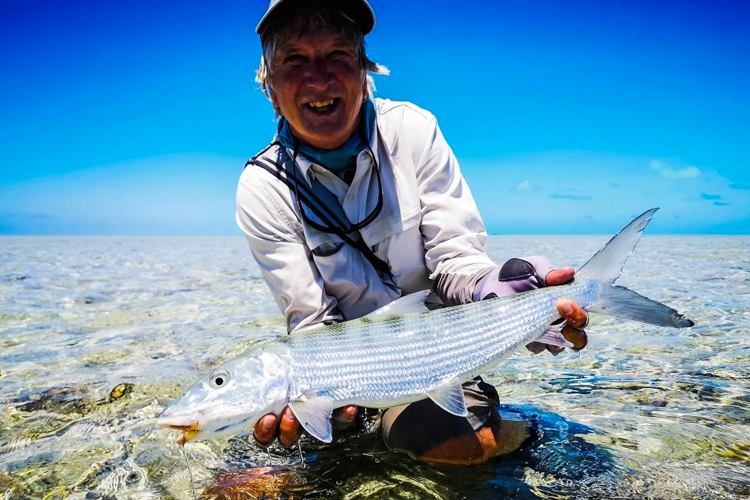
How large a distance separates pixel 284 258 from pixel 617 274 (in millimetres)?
2053

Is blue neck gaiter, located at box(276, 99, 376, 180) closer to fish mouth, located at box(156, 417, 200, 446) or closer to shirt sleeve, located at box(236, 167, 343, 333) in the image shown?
shirt sleeve, located at box(236, 167, 343, 333)

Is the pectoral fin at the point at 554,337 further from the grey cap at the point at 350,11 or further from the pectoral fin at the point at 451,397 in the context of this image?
the grey cap at the point at 350,11

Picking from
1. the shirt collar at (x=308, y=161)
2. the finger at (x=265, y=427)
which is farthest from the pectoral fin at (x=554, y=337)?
the shirt collar at (x=308, y=161)

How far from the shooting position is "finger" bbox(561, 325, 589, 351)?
2871 mm

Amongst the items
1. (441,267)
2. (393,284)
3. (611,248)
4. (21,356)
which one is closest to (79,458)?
(393,284)

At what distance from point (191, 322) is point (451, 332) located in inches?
222

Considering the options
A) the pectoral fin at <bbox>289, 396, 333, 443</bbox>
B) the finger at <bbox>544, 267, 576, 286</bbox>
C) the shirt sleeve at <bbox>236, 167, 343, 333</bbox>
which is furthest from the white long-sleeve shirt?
the pectoral fin at <bbox>289, 396, 333, 443</bbox>

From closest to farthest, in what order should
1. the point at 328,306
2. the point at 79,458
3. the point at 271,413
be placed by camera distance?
the point at 271,413
the point at 79,458
the point at 328,306

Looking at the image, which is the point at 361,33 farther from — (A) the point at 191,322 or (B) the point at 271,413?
(A) the point at 191,322

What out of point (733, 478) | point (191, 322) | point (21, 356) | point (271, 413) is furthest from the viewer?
point (191, 322)

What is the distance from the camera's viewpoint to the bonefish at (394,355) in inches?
96.2

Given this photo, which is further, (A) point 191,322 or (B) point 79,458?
(A) point 191,322

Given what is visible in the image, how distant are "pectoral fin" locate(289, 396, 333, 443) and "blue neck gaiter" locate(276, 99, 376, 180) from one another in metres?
1.59

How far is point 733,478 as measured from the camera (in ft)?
8.91
